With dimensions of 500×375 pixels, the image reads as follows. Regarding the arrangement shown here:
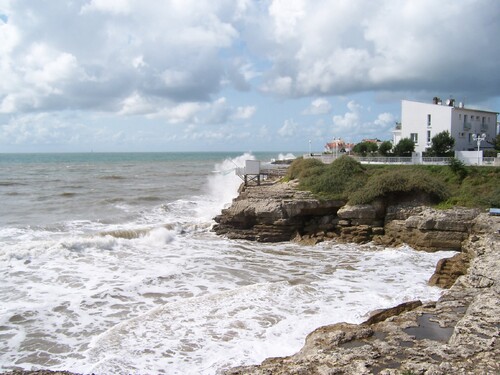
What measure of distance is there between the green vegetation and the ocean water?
3.55 meters

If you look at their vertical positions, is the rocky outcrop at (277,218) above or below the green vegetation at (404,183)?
below

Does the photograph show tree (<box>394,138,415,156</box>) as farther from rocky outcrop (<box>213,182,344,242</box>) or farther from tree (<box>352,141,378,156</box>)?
rocky outcrop (<box>213,182,344,242</box>)

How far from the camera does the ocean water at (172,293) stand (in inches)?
370


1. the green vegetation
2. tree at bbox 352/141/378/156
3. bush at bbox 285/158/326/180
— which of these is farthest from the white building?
bush at bbox 285/158/326/180

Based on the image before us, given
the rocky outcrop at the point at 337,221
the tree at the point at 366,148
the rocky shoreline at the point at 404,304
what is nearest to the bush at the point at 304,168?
the rocky shoreline at the point at 404,304

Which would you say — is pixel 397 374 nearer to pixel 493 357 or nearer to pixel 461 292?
pixel 493 357

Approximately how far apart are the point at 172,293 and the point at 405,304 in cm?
655

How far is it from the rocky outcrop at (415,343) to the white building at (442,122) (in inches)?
1164

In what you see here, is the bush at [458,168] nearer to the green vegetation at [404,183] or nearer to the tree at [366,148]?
the green vegetation at [404,183]

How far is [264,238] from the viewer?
69.3 feet

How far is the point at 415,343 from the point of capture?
806 centimetres

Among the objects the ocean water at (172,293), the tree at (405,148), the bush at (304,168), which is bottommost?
the ocean water at (172,293)

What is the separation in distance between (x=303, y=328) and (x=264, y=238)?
10.8m

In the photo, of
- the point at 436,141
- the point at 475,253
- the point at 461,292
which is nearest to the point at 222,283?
the point at 461,292
